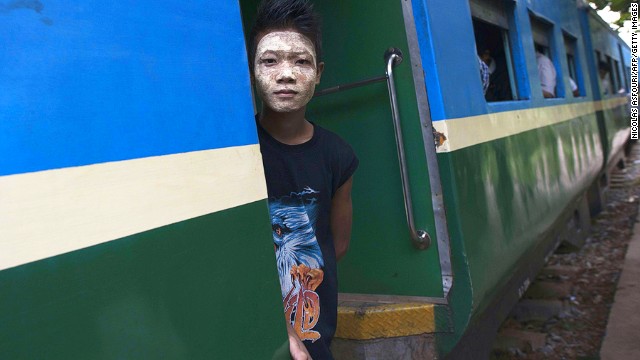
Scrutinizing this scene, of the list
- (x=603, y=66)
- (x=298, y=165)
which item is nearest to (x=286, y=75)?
(x=298, y=165)

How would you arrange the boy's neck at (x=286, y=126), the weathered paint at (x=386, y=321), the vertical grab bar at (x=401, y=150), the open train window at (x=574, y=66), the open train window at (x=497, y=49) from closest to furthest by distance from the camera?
the boy's neck at (x=286, y=126) → the vertical grab bar at (x=401, y=150) → the weathered paint at (x=386, y=321) → the open train window at (x=497, y=49) → the open train window at (x=574, y=66)

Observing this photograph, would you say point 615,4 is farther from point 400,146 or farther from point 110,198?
point 110,198

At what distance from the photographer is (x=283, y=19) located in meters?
1.64

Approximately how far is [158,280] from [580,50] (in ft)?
20.8

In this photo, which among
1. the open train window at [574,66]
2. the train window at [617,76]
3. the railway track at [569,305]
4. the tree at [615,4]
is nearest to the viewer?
the railway track at [569,305]

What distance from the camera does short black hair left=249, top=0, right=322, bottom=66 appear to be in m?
1.64

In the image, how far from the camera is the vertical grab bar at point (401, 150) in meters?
2.31

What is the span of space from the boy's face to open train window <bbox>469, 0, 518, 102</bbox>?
1998 millimetres

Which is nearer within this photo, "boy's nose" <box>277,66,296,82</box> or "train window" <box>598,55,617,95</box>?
"boy's nose" <box>277,66,296,82</box>

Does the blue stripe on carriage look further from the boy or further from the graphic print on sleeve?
the graphic print on sleeve

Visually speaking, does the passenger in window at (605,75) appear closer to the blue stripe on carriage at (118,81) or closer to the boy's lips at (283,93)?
the boy's lips at (283,93)

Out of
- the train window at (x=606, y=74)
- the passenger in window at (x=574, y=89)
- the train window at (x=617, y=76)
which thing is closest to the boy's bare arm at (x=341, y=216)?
the passenger in window at (x=574, y=89)

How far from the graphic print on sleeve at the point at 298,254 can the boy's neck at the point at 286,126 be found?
17 centimetres

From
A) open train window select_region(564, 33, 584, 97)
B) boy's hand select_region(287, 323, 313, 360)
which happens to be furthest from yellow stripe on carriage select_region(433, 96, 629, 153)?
open train window select_region(564, 33, 584, 97)
